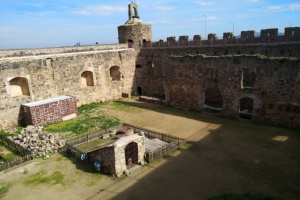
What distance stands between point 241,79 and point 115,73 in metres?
10.7

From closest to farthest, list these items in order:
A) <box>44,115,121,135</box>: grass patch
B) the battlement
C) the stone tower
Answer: <box>44,115,121,135</box>: grass patch, the battlement, the stone tower

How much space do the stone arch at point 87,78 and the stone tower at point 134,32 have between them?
219 inches

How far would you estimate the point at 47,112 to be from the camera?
14.4 metres

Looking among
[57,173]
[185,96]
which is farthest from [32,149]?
[185,96]

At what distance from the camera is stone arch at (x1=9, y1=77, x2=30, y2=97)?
15023 mm

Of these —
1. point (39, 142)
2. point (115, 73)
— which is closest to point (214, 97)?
point (115, 73)

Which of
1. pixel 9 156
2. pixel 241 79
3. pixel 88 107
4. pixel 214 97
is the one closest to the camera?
pixel 9 156

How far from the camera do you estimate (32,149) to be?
10797mm

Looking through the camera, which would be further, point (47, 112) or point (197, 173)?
point (47, 112)

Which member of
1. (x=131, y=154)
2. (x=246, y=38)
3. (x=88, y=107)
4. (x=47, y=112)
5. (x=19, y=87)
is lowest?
(x=131, y=154)

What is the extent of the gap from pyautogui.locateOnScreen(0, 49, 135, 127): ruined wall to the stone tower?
148cm

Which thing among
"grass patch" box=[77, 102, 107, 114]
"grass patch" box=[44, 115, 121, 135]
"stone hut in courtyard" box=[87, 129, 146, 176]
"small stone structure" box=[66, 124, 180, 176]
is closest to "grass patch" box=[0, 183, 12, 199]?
"small stone structure" box=[66, 124, 180, 176]

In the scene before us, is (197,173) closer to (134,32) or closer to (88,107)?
Result: (88,107)

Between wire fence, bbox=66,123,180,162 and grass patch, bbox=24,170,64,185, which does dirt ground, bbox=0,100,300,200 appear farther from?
wire fence, bbox=66,123,180,162
